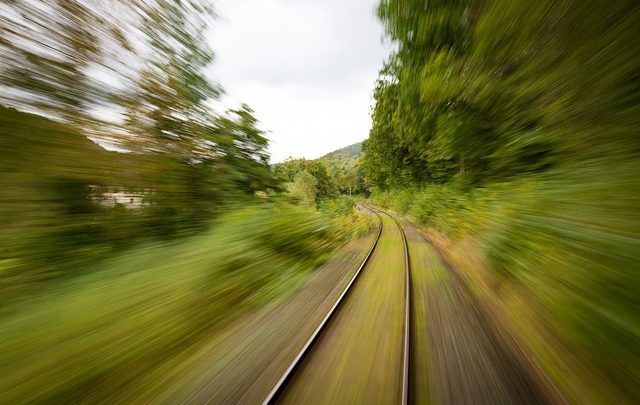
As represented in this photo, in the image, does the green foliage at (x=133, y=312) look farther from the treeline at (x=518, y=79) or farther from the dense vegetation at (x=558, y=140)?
the treeline at (x=518, y=79)

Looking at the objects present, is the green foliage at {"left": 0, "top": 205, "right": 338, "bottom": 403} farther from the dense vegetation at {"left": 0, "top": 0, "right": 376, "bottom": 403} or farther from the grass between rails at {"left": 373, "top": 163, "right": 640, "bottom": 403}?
the grass between rails at {"left": 373, "top": 163, "right": 640, "bottom": 403}

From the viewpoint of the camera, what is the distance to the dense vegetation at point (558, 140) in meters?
2.46

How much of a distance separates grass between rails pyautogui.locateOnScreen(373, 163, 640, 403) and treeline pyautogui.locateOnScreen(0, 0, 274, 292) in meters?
7.65

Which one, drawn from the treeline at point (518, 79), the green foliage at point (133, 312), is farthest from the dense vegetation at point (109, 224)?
the treeline at point (518, 79)

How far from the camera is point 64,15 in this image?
431 centimetres

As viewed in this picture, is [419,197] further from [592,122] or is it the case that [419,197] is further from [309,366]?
[309,366]

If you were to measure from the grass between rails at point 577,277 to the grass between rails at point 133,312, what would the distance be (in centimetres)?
445

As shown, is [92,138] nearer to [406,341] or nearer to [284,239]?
[284,239]

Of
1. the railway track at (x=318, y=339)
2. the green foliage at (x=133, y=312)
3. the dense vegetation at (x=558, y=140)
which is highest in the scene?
the dense vegetation at (x=558, y=140)

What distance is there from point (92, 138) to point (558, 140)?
9028mm

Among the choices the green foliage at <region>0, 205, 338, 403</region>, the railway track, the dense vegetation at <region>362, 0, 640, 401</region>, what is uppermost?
the dense vegetation at <region>362, 0, 640, 401</region>

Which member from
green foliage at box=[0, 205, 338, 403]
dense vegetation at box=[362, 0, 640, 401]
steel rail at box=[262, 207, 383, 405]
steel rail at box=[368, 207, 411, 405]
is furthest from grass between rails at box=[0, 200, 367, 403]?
dense vegetation at box=[362, 0, 640, 401]

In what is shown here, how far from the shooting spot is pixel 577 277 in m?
2.82

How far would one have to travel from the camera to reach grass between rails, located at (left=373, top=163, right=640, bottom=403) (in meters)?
2.28
